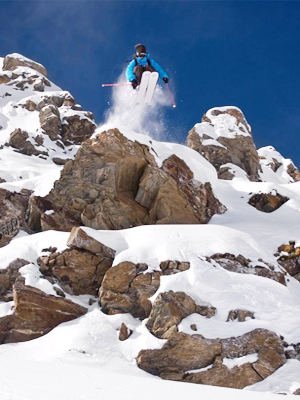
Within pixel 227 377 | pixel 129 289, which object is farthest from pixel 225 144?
pixel 227 377

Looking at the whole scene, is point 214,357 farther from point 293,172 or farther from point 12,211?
point 293,172

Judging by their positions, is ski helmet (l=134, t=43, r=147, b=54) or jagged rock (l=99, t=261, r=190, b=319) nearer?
jagged rock (l=99, t=261, r=190, b=319)

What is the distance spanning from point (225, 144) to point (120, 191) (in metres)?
27.5

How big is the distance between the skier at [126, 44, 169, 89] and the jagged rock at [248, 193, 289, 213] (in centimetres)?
1167

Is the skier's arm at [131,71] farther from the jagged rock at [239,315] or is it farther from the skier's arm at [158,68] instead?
the jagged rock at [239,315]

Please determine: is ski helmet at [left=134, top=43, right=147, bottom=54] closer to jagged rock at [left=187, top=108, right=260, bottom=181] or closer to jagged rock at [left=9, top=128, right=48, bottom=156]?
jagged rock at [left=187, top=108, right=260, bottom=181]

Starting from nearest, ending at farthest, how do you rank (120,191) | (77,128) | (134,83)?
(134,83) → (120,191) → (77,128)

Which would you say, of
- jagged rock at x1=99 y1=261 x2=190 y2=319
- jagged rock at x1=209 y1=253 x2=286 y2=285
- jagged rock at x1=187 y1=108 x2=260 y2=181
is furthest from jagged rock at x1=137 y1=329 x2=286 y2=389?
jagged rock at x1=187 y1=108 x2=260 y2=181

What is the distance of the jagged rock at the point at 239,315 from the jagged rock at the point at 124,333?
3.28 meters

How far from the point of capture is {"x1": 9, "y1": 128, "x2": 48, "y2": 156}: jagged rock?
49812mm

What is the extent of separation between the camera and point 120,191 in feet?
77.6

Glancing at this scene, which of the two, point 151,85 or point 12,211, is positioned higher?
point 151,85

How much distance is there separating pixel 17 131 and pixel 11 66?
42513mm

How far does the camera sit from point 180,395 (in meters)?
5.97
